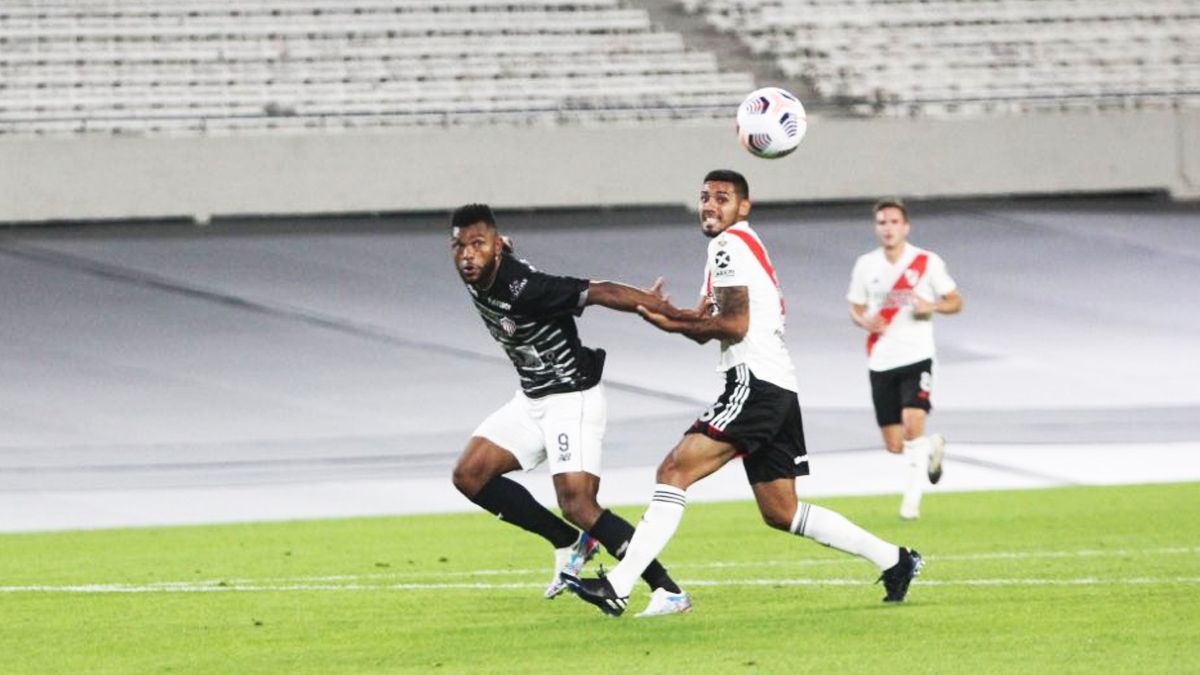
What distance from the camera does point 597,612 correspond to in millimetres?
Answer: 8711

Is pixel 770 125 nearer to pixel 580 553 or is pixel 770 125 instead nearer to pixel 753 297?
pixel 753 297

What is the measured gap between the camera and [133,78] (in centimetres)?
2764

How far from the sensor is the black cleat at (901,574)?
A: 8.54 m

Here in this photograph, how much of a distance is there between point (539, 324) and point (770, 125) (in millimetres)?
1513

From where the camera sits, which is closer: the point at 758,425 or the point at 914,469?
the point at 758,425

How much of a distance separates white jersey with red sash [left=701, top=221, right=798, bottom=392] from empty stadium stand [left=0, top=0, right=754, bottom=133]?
739 inches

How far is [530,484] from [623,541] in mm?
8382

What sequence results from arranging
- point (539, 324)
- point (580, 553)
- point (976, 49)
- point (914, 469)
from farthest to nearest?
1. point (976, 49)
2. point (914, 469)
3. point (580, 553)
4. point (539, 324)

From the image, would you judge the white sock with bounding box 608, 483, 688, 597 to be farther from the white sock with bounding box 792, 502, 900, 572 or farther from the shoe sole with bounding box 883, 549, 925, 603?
the shoe sole with bounding box 883, 549, 925, 603

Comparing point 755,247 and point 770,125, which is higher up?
point 770,125

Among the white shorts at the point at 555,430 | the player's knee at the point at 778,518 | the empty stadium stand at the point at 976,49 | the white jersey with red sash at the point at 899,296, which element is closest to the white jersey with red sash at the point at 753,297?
the player's knee at the point at 778,518

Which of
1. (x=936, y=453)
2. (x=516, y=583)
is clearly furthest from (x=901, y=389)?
(x=516, y=583)

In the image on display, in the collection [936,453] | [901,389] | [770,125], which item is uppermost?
[770,125]

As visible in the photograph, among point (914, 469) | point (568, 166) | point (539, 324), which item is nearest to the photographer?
point (539, 324)
